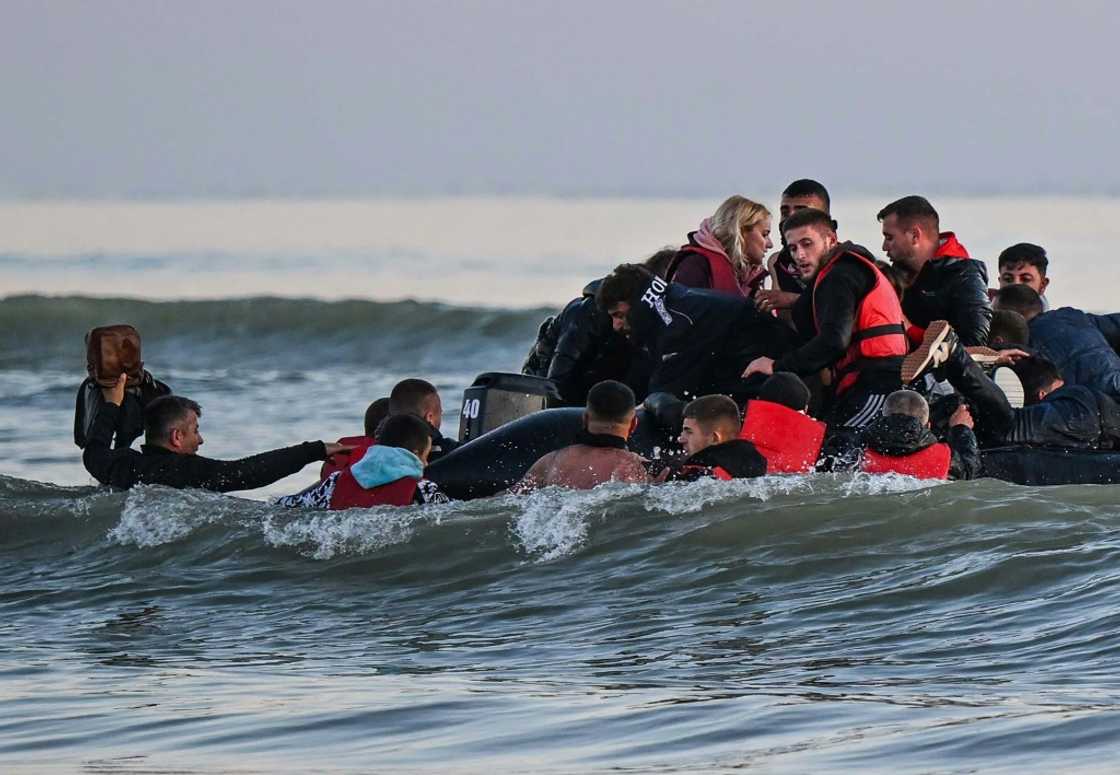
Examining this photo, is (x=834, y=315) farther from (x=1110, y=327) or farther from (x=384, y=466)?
(x=1110, y=327)

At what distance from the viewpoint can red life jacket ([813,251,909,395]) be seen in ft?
30.8

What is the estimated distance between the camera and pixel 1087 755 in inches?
214

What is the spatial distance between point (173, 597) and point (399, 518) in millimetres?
1008

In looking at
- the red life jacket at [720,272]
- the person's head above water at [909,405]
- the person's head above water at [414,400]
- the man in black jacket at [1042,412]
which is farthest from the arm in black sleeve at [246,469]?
the man in black jacket at [1042,412]

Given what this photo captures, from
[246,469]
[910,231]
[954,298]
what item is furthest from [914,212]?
[246,469]

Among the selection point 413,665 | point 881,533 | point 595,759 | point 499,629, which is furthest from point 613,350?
point 595,759

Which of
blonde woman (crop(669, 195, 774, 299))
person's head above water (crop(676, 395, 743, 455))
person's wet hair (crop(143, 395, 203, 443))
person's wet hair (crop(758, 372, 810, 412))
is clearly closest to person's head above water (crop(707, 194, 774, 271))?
blonde woman (crop(669, 195, 774, 299))

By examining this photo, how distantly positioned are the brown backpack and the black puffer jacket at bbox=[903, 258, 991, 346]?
11.8 feet

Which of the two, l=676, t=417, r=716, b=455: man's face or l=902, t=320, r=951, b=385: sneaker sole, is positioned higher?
l=902, t=320, r=951, b=385: sneaker sole

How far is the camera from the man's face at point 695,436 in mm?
9047

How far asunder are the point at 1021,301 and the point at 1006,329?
480 millimetres

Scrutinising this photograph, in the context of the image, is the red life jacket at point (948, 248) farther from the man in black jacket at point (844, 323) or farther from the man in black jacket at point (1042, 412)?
the man in black jacket at point (844, 323)

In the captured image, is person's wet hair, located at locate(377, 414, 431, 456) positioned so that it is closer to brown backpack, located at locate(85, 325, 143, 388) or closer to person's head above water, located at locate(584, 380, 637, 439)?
person's head above water, located at locate(584, 380, 637, 439)

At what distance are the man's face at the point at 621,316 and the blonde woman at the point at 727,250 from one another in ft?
1.25
